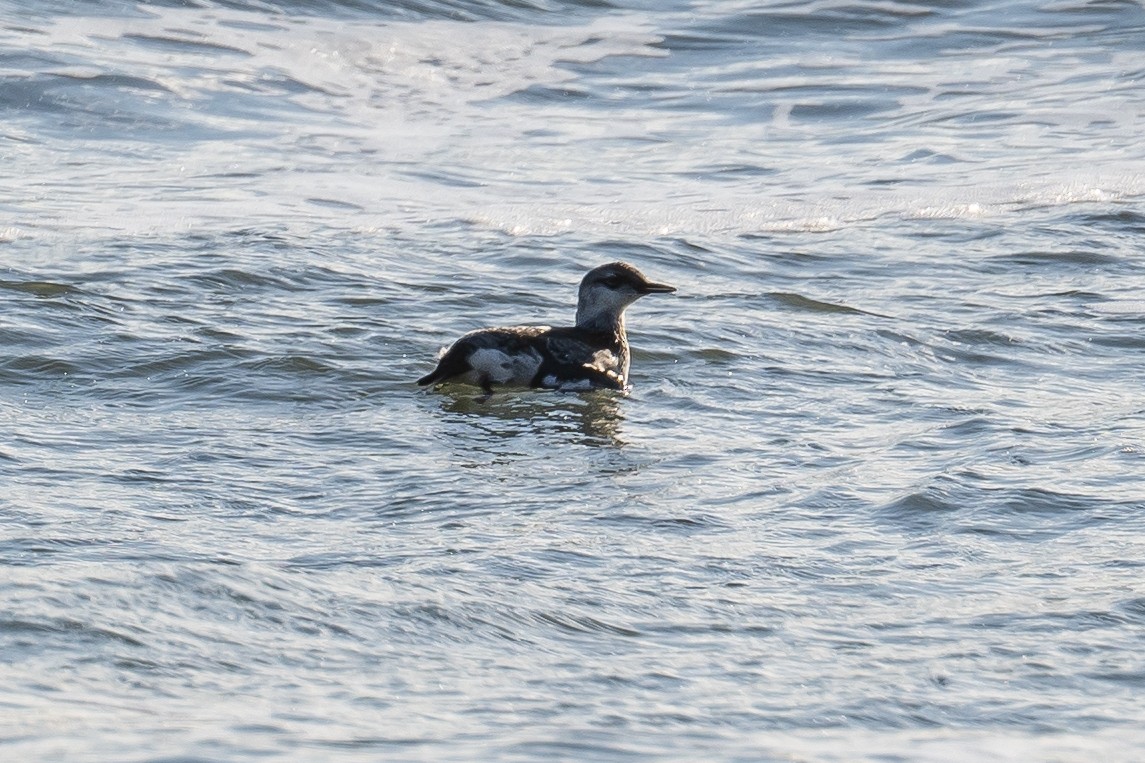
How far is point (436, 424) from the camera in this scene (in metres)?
8.65

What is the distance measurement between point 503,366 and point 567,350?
0.45 metres

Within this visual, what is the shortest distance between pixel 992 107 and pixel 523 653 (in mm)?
13442

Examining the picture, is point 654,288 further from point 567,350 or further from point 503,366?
point 503,366

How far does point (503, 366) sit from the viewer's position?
9.30 metres

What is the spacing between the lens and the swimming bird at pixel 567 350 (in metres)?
9.19

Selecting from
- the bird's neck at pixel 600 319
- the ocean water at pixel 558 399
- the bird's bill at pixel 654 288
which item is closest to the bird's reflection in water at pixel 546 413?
the ocean water at pixel 558 399

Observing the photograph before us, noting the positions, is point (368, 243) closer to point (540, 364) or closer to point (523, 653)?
point (540, 364)

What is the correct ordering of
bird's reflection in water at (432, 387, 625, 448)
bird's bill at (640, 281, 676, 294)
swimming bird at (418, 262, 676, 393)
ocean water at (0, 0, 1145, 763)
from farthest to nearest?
bird's bill at (640, 281, 676, 294) < swimming bird at (418, 262, 676, 393) < bird's reflection in water at (432, 387, 625, 448) < ocean water at (0, 0, 1145, 763)

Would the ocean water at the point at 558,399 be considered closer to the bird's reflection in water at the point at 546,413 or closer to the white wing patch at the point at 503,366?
the bird's reflection in water at the point at 546,413

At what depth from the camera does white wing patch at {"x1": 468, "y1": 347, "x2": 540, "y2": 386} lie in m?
9.20

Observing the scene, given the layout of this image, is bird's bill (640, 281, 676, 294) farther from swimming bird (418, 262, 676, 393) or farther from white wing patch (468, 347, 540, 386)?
white wing patch (468, 347, 540, 386)

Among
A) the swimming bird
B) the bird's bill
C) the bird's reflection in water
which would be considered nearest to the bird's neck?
the swimming bird

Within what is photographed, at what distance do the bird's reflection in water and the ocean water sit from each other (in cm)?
3

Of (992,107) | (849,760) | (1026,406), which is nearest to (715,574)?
(849,760)
